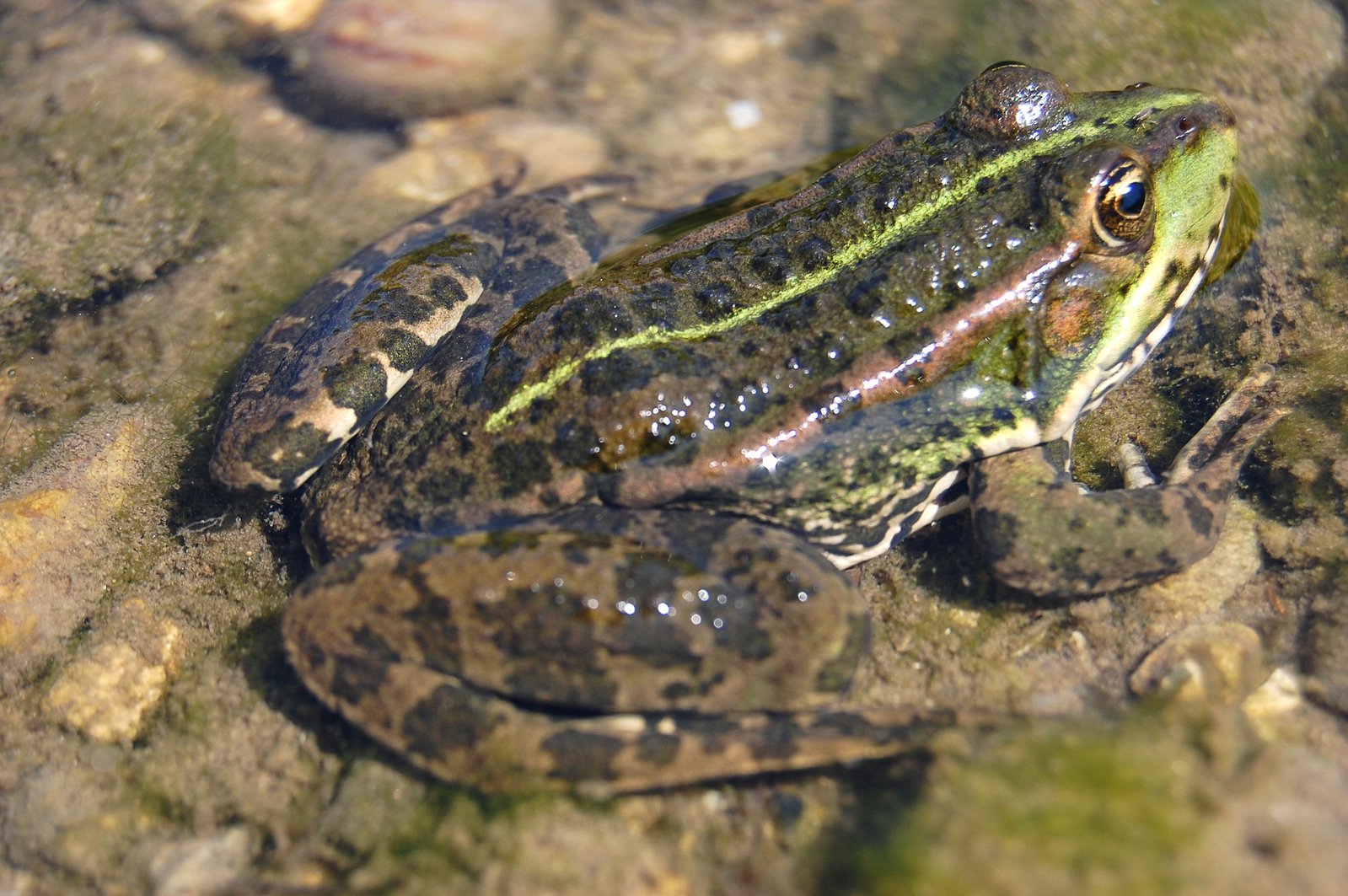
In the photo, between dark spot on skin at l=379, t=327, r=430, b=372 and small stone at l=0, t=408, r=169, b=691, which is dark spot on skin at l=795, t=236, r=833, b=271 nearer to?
dark spot on skin at l=379, t=327, r=430, b=372

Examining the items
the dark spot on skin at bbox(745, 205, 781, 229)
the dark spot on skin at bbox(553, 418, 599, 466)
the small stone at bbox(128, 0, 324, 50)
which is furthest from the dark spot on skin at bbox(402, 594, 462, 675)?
the small stone at bbox(128, 0, 324, 50)

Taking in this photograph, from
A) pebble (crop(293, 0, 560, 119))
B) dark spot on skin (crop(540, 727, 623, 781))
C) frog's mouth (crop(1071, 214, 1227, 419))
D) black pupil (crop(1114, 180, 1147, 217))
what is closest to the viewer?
dark spot on skin (crop(540, 727, 623, 781))

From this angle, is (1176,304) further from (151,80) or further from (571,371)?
(151,80)

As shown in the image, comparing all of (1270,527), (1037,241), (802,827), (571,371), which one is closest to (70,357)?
(571,371)

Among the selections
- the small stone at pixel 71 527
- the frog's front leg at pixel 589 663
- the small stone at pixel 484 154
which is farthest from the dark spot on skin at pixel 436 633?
the small stone at pixel 484 154

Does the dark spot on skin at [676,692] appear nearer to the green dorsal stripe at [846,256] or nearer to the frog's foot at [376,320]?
the green dorsal stripe at [846,256]

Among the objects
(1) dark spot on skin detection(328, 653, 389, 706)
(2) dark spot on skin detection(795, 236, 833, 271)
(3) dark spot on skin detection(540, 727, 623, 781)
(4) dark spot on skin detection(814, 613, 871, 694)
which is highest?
(2) dark spot on skin detection(795, 236, 833, 271)
